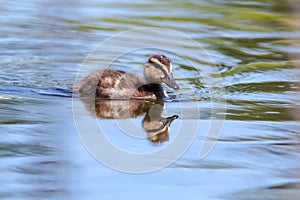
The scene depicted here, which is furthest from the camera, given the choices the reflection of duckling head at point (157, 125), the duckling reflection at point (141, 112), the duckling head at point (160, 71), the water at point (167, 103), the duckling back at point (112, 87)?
the duckling head at point (160, 71)

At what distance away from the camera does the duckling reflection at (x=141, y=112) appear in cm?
625

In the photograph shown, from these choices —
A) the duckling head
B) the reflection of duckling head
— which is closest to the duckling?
the duckling head

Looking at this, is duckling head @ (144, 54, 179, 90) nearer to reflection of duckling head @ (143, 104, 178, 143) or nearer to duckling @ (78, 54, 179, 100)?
duckling @ (78, 54, 179, 100)

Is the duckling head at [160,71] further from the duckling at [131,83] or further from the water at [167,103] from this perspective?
the water at [167,103]

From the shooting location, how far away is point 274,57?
877 cm

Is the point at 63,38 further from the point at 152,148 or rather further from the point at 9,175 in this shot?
the point at 152,148

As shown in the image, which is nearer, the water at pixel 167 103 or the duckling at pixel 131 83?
the water at pixel 167 103

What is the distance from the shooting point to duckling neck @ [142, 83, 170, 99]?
7.59 metres

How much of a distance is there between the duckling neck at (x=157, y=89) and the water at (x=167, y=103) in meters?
0.18

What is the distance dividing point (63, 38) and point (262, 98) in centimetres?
347

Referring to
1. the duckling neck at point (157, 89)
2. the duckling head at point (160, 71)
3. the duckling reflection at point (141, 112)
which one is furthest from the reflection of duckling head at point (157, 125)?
the duckling head at point (160, 71)

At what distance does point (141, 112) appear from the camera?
7.04m

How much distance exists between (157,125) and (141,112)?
22.0 inches

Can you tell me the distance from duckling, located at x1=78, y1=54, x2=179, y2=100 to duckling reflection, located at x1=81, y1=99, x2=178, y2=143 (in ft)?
0.44
